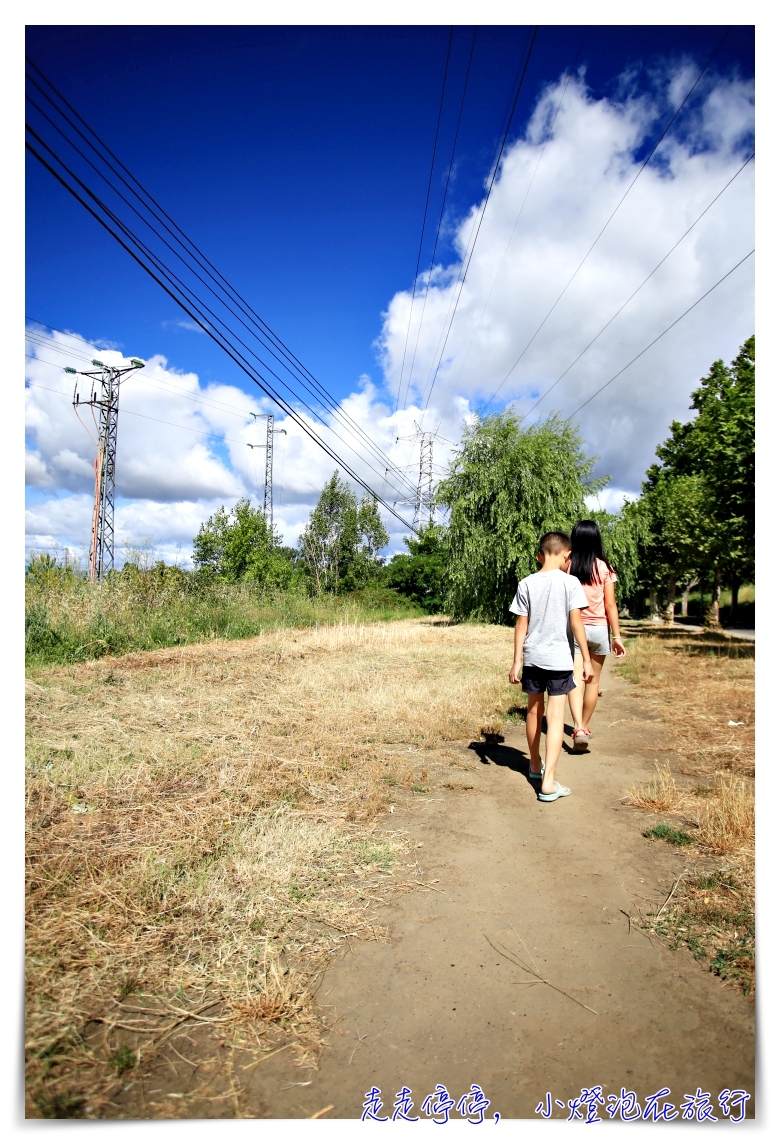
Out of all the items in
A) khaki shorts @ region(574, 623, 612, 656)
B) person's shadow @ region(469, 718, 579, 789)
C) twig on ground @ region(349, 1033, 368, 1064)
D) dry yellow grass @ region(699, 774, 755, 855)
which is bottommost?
person's shadow @ region(469, 718, 579, 789)

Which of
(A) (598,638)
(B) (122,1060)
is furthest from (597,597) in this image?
(B) (122,1060)

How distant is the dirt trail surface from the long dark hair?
8.62 ft

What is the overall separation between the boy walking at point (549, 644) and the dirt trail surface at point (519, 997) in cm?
87

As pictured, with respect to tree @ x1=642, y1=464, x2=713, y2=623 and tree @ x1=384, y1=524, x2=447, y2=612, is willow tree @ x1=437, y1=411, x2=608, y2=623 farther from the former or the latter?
tree @ x1=384, y1=524, x2=447, y2=612

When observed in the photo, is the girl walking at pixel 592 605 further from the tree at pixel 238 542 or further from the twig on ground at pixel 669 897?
the tree at pixel 238 542

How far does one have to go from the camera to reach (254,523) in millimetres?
35375

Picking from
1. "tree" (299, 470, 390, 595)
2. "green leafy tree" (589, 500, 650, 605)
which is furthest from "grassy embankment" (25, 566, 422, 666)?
"tree" (299, 470, 390, 595)

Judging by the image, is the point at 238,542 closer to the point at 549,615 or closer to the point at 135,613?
the point at 135,613

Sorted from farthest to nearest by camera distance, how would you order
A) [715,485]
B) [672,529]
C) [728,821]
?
[672,529]
[715,485]
[728,821]

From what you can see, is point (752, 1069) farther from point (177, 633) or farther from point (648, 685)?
point (177, 633)

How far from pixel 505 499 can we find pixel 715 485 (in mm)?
7318

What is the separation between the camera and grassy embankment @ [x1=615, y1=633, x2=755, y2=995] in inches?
98.6

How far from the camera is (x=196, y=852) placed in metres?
3.13
